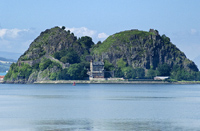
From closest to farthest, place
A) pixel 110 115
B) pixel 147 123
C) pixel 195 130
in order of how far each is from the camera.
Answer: pixel 195 130 → pixel 147 123 → pixel 110 115

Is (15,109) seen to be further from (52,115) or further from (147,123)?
(147,123)

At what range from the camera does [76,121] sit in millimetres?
68688

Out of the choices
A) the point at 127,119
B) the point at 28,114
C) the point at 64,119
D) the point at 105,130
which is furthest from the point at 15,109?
the point at 105,130

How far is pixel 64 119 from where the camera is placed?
71.1 meters

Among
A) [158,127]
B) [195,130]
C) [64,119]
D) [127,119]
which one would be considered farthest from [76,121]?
[195,130]

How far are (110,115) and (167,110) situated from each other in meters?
13.8

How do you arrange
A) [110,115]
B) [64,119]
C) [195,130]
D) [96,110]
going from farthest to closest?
[96,110]
[110,115]
[64,119]
[195,130]

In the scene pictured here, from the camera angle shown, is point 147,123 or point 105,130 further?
point 147,123

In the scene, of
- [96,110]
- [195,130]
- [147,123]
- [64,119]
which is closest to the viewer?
[195,130]

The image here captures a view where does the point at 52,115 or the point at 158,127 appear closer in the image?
the point at 158,127

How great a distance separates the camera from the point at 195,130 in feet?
197

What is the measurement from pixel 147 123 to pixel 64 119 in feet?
39.5

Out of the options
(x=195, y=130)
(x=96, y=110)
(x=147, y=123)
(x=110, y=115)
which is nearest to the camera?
(x=195, y=130)

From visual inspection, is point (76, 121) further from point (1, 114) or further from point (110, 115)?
point (1, 114)
